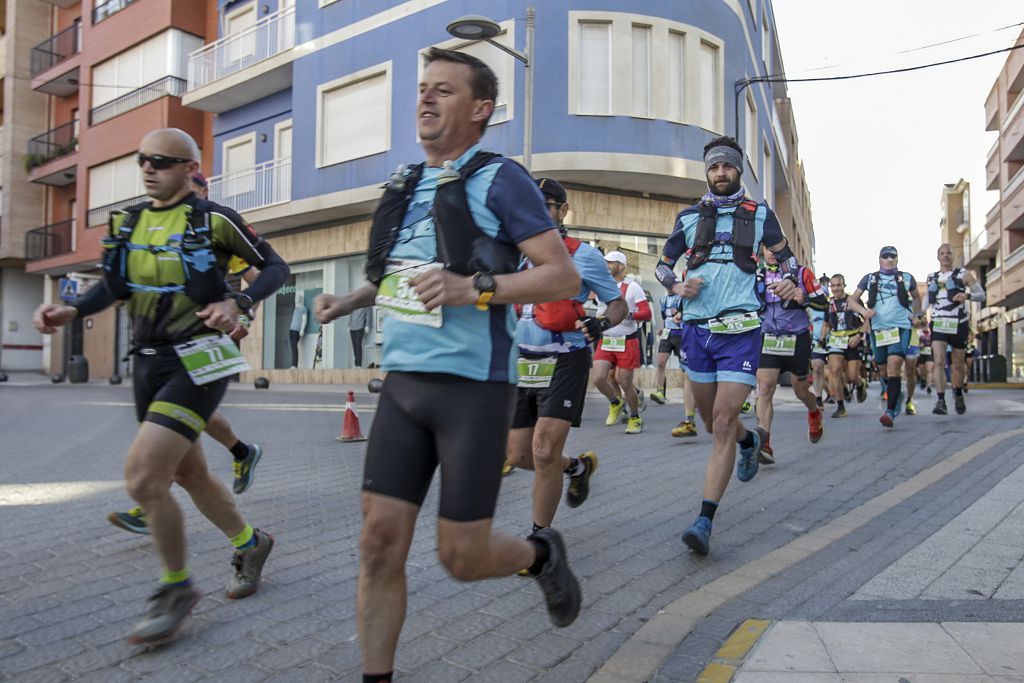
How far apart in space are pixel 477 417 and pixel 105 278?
1992 mm

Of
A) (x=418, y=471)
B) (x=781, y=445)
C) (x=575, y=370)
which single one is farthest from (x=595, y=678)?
(x=781, y=445)

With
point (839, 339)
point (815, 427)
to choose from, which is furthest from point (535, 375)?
point (839, 339)

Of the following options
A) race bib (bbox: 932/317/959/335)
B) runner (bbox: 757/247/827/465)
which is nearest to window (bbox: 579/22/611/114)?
race bib (bbox: 932/317/959/335)

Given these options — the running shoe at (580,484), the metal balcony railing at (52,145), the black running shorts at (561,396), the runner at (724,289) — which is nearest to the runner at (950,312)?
the runner at (724,289)

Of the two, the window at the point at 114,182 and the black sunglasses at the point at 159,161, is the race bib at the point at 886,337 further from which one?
the window at the point at 114,182

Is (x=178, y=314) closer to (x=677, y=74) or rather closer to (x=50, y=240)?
(x=677, y=74)

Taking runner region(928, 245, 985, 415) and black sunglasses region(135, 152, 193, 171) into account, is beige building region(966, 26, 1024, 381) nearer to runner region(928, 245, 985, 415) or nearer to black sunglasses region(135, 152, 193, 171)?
runner region(928, 245, 985, 415)

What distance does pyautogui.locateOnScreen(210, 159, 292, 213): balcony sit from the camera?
2442 cm

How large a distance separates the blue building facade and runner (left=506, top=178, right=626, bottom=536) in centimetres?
1475

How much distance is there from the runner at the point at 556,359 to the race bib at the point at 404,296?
1797 mm

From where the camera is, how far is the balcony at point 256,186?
24.4 m

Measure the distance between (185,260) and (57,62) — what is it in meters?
37.7

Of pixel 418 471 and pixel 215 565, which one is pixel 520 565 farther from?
pixel 215 565

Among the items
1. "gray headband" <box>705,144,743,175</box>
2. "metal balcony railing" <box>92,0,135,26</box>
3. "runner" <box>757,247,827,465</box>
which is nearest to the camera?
"gray headband" <box>705,144,743,175</box>
